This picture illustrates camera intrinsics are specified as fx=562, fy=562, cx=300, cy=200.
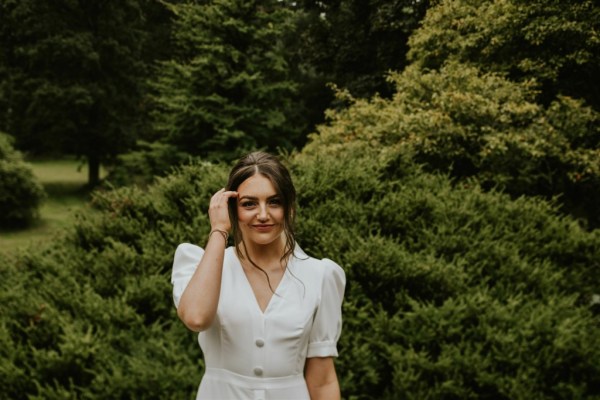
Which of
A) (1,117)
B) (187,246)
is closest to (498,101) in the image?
(187,246)

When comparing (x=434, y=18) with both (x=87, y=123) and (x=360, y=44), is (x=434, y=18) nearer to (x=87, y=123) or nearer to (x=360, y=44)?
(x=360, y=44)

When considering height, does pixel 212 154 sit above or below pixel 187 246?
below

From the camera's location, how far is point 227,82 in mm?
19188

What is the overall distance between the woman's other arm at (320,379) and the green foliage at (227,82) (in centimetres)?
1614

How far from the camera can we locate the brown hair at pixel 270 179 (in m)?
2.13

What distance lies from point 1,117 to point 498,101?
25405 millimetres

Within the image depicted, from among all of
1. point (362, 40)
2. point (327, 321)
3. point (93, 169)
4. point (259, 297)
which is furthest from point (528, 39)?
point (93, 169)

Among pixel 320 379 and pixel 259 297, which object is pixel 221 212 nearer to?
pixel 259 297

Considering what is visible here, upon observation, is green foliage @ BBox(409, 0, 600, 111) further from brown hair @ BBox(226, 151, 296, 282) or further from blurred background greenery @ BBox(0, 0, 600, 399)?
brown hair @ BBox(226, 151, 296, 282)

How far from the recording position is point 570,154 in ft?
36.2

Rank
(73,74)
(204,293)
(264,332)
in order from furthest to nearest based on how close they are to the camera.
Result: 1. (73,74)
2. (264,332)
3. (204,293)

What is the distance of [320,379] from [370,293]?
3959mm

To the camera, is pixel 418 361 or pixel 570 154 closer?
pixel 418 361

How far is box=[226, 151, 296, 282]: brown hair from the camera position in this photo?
213 centimetres
